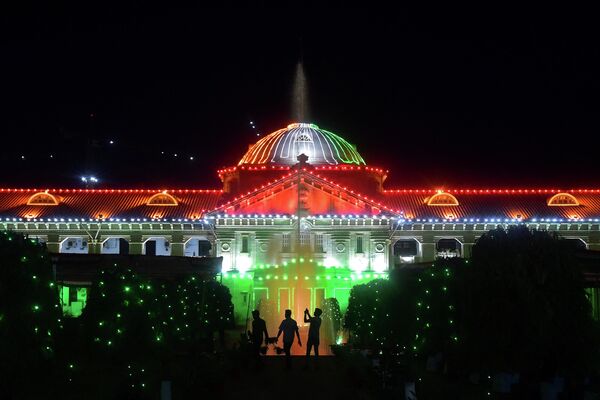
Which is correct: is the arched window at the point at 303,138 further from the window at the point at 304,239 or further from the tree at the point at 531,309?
the tree at the point at 531,309

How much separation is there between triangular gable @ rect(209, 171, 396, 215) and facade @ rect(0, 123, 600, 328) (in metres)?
0.07

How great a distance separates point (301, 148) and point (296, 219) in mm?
9847

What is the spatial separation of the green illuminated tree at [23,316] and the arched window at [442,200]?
4438cm

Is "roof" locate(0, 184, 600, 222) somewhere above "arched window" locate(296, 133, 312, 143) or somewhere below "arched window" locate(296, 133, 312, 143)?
below

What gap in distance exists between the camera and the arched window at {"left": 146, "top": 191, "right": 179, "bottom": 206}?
59.8 m

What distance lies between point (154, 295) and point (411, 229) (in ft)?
114

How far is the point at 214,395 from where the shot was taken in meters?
21.3

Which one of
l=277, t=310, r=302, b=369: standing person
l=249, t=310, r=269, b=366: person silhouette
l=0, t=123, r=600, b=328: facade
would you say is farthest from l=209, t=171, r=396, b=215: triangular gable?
l=277, t=310, r=302, b=369: standing person

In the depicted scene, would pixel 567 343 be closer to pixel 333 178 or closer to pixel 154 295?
pixel 154 295

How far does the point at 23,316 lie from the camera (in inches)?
676

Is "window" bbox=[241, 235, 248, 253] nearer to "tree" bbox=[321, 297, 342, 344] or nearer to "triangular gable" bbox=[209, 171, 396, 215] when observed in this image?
"triangular gable" bbox=[209, 171, 396, 215]

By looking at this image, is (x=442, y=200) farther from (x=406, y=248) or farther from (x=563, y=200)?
(x=563, y=200)

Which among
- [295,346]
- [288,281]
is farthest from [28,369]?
[288,281]

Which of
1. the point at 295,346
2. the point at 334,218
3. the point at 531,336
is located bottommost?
the point at 295,346
